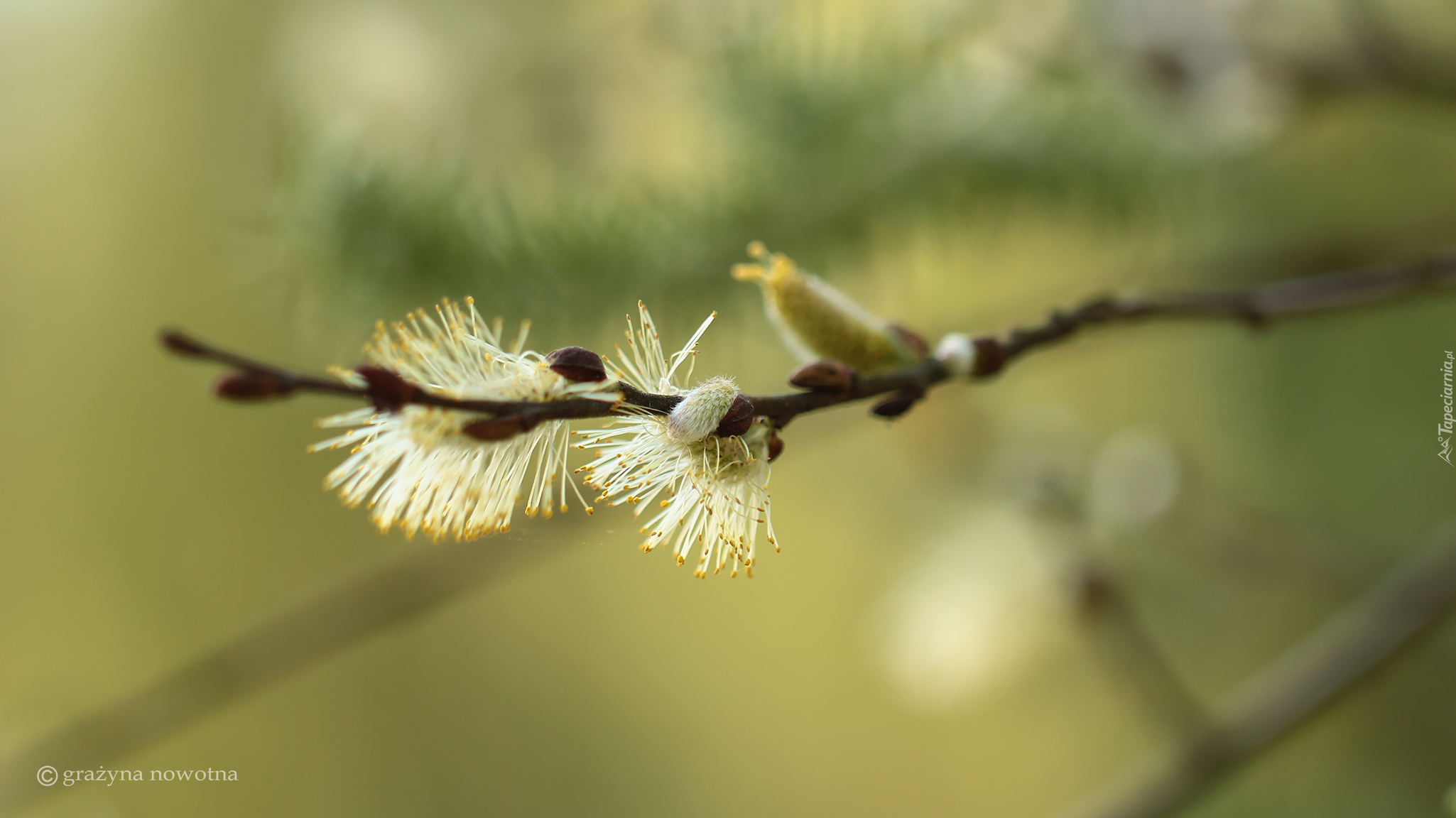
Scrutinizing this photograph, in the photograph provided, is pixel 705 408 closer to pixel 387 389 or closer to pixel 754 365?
pixel 387 389

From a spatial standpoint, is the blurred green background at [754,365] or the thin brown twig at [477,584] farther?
the blurred green background at [754,365]

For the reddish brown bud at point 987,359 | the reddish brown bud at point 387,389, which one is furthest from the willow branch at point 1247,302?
the reddish brown bud at point 387,389

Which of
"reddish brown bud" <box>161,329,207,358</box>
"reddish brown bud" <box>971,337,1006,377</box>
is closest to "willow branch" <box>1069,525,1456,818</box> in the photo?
"reddish brown bud" <box>971,337,1006,377</box>

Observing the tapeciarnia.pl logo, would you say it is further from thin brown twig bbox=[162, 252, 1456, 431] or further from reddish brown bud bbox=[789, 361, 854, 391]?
reddish brown bud bbox=[789, 361, 854, 391]

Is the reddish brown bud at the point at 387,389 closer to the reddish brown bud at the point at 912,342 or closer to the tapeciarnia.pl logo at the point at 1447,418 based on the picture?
the reddish brown bud at the point at 912,342

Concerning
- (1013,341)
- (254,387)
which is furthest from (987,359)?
(254,387)

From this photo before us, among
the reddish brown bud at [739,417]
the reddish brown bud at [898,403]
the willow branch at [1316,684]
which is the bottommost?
the willow branch at [1316,684]
